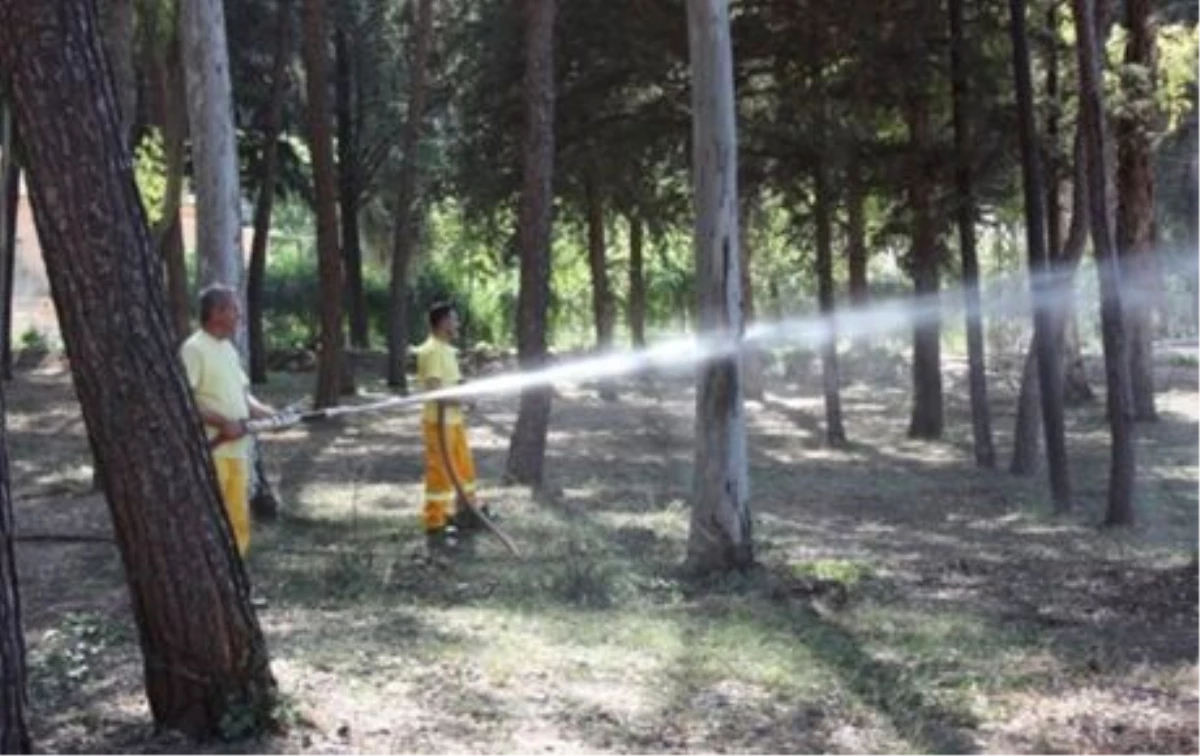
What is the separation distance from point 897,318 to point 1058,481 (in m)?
16.8

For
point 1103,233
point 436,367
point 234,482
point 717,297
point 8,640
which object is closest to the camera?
point 8,640

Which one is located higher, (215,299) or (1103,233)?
(1103,233)

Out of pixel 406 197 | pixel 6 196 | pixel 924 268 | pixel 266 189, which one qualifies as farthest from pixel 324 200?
Result: pixel 6 196

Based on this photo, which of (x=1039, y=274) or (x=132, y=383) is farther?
(x=1039, y=274)

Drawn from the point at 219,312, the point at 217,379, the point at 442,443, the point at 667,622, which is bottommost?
the point at 667,622

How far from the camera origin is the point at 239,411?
368 inches

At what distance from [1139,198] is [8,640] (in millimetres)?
21453

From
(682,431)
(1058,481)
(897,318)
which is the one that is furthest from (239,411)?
(897,318)

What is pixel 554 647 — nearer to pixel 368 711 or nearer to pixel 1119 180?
pixel 368 711

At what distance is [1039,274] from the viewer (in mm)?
16609

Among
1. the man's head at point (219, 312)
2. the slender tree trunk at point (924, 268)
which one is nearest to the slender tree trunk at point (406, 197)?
the slender tree trunk at point (924, 268)

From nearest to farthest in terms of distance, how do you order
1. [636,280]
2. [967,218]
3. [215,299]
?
[215,299], [967,218], [636,280]

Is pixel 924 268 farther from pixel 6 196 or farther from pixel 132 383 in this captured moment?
pixel 132 383

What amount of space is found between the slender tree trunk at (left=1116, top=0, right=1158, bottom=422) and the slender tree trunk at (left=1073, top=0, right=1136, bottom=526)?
2701 millimetres
